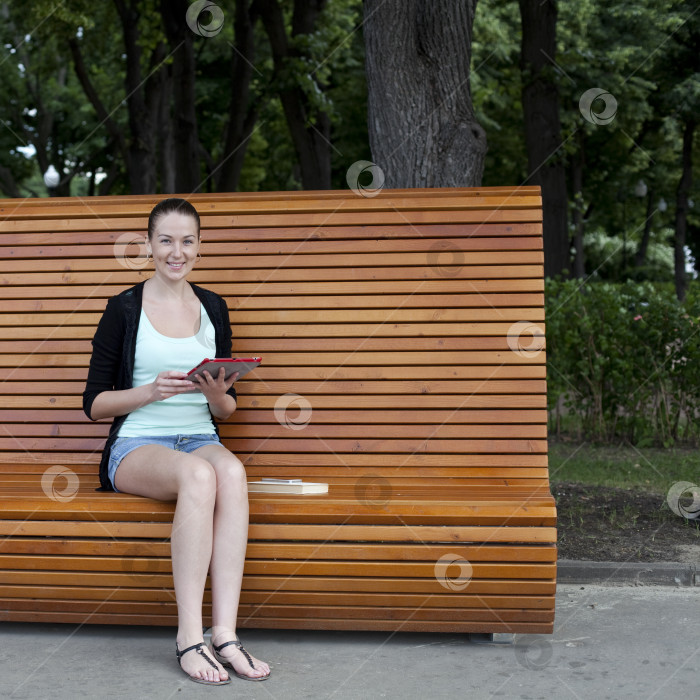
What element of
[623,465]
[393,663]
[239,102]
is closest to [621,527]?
[623,465]

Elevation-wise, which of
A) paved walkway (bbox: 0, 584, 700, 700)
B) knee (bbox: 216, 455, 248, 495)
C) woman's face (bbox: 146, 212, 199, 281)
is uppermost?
woman's face (bbox: 146, 212, 199, 281)

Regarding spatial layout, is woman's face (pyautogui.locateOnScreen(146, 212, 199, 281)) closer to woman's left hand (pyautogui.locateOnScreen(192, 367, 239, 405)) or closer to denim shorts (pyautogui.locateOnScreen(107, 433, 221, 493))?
woman's left hand (pyautogui.locateOnScreen(192, 367, 239, 405))

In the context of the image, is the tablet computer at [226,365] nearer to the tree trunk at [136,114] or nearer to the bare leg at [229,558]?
the bare leg at [229,558]

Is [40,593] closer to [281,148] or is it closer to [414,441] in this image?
[414,441]

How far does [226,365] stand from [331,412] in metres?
0.96

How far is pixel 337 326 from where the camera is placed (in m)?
4.61

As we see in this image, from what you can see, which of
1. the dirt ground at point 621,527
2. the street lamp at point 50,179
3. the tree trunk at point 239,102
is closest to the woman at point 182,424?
the dirt ground at point 621,527

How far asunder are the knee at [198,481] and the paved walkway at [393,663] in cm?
61

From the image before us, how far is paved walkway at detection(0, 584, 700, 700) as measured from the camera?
3.40 meters

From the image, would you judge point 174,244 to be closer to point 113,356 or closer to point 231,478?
point 113,356

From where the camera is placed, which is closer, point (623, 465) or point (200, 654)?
point (200, 654)

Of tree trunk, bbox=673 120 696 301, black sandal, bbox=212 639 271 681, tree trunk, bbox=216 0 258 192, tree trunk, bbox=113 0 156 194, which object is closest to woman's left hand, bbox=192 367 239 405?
black sandal, bbox=212 639 271 681

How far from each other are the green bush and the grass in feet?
0.63

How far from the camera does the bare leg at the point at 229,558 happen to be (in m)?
3.51
